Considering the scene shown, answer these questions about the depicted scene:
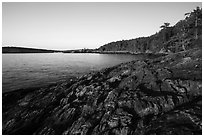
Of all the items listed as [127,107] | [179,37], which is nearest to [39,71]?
[127,107]

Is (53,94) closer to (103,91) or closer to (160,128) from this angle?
(103,91)

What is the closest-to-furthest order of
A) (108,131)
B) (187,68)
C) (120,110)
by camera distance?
(108,131)
(120,110)
(187,68)

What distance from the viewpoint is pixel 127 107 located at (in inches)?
531

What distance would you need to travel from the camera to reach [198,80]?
1415 cm

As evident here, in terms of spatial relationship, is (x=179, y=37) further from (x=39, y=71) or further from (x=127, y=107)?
(x=127, y=107)

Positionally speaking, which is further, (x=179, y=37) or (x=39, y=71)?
(x=179, y=37)

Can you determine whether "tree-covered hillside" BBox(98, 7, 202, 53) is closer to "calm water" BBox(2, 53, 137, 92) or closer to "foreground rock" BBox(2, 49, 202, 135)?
"calm water" BBox(2, 53, 137, 92)

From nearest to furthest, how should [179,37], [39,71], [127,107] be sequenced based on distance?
[127,107] < [39,71] < [179,37]

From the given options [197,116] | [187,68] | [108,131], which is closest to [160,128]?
[197,116]

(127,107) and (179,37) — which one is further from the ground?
(179,37)

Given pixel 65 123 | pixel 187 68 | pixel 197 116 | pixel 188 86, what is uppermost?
pixel 187 68

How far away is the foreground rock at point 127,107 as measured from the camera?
10.9 meters

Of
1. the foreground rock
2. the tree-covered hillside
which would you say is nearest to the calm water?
the foreground rock

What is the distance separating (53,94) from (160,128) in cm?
1571
